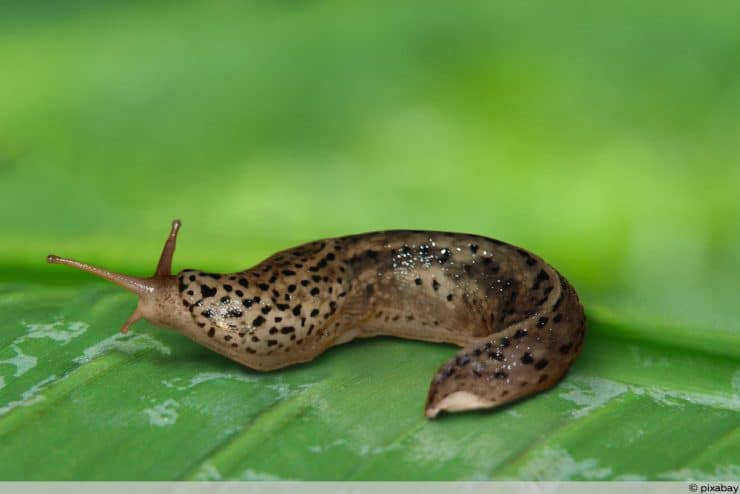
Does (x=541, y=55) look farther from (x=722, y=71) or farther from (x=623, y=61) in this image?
(x=722, y=71)

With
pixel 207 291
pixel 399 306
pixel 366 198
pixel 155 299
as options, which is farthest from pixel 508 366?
pixel 366 198

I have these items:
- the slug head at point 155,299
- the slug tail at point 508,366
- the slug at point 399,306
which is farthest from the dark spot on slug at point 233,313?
the slug tail at point 508,366

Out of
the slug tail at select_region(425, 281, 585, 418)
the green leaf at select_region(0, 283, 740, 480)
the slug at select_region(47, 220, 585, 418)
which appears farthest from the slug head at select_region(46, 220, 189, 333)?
the slug tail at select_region(425, 281, 585, 418)

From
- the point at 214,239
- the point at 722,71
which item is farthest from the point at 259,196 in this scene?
the point at 722,71

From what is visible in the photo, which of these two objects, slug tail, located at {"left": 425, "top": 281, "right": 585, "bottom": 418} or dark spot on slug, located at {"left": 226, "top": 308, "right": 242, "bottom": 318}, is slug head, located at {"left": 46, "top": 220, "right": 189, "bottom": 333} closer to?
dark spot on slug, located at {"left": 226, "top": 308, "right": 242, "bottom": 318}

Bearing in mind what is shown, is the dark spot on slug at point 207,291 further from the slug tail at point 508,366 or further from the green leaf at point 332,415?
the slug tail at point 508,366
